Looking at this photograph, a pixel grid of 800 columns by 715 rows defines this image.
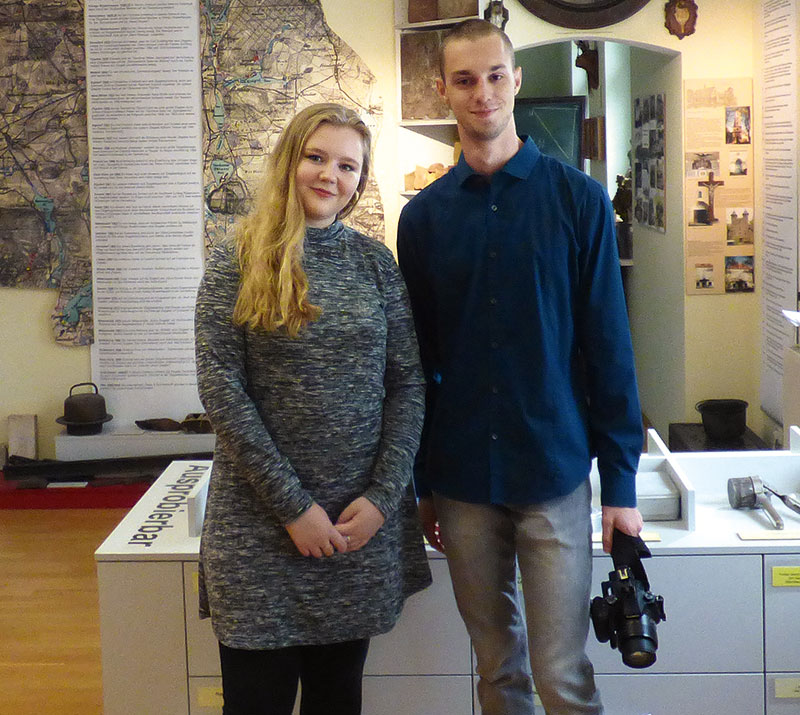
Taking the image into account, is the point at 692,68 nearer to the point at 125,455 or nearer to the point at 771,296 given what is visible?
the point at 771,296

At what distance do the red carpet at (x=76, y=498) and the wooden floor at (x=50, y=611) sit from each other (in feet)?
0.14

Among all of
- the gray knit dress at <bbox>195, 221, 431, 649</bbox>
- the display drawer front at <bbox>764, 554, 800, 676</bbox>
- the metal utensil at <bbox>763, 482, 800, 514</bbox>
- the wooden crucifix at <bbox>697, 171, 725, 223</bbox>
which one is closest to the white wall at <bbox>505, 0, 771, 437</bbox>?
the wooden crucifix at <bbox>697, 171, 725, 223</bbox>

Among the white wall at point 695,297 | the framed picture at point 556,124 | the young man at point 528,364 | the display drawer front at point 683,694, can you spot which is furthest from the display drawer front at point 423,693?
the framed picture at point 556,124

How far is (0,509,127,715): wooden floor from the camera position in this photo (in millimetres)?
3373

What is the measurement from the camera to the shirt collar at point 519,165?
6.76 ft

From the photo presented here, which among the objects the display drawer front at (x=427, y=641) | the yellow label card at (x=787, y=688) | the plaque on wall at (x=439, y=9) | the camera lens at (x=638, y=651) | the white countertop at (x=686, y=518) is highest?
the plaque on wall at (x=439, y=9)

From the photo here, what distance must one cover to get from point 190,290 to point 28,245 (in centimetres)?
89

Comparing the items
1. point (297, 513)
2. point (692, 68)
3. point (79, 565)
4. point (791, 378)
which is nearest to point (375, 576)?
point (297, 513)

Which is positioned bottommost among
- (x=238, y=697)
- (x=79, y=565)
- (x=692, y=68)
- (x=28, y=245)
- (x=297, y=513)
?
(x=79, y=565)

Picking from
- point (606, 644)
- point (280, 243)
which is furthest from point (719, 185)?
point (280, 243)

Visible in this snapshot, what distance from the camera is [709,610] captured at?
8.39 ft

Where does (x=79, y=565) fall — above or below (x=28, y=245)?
below

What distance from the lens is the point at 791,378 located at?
415 centimetres

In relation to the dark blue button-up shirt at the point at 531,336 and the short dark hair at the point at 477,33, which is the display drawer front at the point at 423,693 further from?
the short dark hair at the point at 477,33
